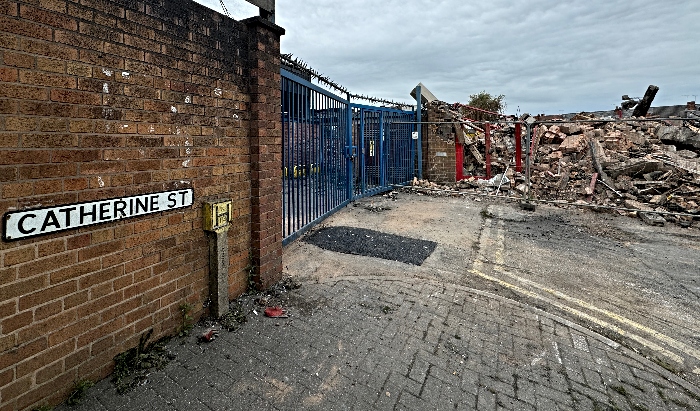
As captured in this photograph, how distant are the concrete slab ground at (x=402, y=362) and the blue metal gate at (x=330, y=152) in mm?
2010

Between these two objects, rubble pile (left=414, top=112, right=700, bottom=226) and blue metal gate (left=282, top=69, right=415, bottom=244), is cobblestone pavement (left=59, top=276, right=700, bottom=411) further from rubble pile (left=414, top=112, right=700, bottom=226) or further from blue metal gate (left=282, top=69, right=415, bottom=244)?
rubble pile (left=414, top=112, right=700, bottom=226)

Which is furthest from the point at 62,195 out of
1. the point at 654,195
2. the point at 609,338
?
the point at 654,195

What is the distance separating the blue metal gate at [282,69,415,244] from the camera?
5.25 metres

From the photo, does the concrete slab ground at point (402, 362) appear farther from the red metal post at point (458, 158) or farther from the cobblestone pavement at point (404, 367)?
the red metal post at point (458, 158)

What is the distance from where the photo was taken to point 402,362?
2.67 m

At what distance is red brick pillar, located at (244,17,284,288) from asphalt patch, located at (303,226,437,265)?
159cm

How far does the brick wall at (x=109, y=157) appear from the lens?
6.36ft

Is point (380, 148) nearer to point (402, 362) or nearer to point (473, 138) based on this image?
point (473, 138)

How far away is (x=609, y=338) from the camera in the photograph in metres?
3.18

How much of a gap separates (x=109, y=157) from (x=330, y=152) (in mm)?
5025

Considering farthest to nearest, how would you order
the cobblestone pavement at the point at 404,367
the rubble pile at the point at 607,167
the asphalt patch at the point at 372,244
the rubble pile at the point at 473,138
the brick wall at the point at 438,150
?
the rubble pile at the point at 473,138 < the brick wall at the point at 438,150 < the rubble pile at the point at 607,167 < the asphalt patch at the point at 372,244 < the cobblestone pavement at the point at 404,367

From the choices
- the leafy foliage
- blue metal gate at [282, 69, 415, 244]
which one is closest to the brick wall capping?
blue metal gate at [282, 69, 415, 244]

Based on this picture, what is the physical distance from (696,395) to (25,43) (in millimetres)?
4716

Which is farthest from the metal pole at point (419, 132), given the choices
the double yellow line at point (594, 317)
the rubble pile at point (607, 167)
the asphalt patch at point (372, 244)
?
the double yellow line at point (594, 317)
